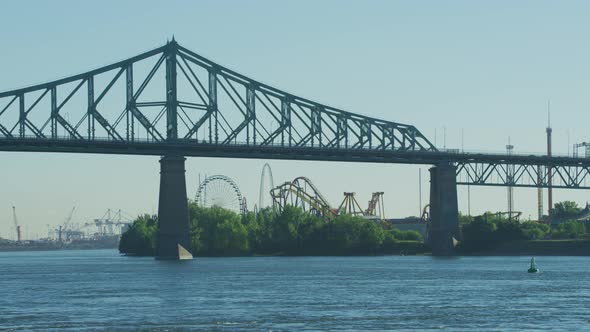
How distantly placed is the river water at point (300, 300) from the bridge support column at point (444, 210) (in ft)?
142

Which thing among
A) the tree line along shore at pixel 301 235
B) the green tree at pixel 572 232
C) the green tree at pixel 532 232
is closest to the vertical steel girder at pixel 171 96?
the tree line along shore at pixel 301 235

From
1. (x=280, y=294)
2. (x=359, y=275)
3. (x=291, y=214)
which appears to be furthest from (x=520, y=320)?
(x=291, y=214)

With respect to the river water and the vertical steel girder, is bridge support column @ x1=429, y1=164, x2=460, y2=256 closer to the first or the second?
the vertical steel girder

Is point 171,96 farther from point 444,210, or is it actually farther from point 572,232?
point 572,232

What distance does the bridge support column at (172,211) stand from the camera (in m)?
148

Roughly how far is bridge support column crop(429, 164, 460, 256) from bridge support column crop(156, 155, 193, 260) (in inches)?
1459

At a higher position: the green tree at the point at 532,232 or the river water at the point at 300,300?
the green tree at the point at 532,232

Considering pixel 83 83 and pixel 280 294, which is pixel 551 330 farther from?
pixel 83 83

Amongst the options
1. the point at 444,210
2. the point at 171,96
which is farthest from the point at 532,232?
the point at 171,96

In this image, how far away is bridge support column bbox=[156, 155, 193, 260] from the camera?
5812 inches

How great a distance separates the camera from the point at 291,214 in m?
192

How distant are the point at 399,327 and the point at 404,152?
108645 millimetres

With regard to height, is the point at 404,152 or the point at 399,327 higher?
the point at 404,152

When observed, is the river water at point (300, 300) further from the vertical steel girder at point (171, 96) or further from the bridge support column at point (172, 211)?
the vertical steel girder at point (171, 96)
